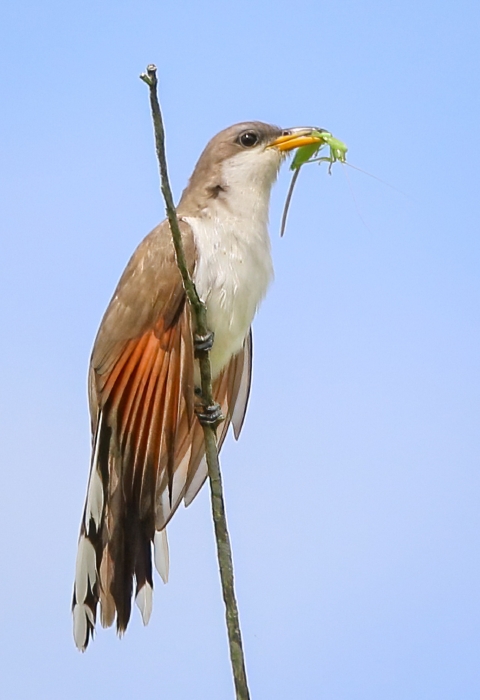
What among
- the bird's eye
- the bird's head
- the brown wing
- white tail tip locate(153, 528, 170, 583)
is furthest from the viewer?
the bird's eye

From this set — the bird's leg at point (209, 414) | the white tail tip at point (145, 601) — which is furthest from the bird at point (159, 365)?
the bird's leg at point (209, 414)

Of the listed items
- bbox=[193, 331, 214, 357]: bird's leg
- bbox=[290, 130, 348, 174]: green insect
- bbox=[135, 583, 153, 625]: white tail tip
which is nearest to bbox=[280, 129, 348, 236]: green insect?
bbox=[290, 130, 348, 174]: green insect

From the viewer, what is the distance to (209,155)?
17.5 feet

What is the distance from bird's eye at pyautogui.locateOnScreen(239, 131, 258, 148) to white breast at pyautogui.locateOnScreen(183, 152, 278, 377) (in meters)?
0.22

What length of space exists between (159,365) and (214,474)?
102cm

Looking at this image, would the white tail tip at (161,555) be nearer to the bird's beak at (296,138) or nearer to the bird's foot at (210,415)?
the bird's foot at (210,415)

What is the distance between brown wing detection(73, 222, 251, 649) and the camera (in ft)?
14.3

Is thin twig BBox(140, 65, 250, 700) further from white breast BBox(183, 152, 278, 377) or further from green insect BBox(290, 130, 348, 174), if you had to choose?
green insect BBox(290, 130, 348, 174)

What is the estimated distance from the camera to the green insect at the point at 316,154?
495 centimetres

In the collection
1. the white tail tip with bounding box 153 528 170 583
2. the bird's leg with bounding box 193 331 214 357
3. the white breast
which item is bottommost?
the white tail tip with bounding box 153 528 170 583

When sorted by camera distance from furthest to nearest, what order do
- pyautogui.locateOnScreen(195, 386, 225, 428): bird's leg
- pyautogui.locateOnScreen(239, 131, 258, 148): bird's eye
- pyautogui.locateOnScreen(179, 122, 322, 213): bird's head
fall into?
pyautogui.locateOnScreen(239, 131, 258, 148): bird's eye < pyautogui.locateOnScreen(179, 122, 322, 213): bird's head < pyautogui.locateOnScreen(195, 386, 225, 428): bird's leg

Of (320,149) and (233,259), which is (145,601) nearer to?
(233,259)

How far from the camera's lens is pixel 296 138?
5.23 m

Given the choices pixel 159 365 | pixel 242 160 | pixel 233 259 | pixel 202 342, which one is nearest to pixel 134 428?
pixel 159 365
